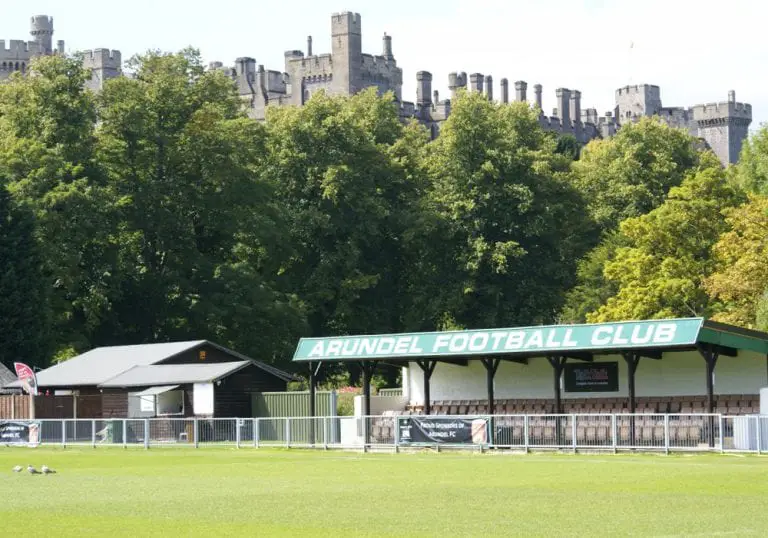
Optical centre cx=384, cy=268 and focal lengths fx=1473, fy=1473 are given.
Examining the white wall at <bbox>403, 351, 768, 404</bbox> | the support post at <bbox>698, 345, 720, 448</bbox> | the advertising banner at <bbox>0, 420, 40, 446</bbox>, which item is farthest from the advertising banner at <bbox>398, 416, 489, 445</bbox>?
the advertising banner at <bbox>0, 420, 40, 446</bbox>

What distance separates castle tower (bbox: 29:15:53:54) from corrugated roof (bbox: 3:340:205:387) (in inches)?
5097

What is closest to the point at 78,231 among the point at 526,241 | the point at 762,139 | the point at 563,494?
the point at 526,241

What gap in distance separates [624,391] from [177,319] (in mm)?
37294

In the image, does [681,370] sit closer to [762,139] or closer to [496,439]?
Result: [496,439]

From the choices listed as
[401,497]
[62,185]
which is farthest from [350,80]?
[401,497]

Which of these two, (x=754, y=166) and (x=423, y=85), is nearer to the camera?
(x=754, y=166)

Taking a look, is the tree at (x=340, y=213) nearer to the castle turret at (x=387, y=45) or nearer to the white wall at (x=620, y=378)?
the white wall at (x=620, y=378)

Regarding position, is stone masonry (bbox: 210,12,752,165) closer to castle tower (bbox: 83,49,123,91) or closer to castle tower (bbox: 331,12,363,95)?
castle tower (bbox: 331,12,363,95)

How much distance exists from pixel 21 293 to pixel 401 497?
162 feet

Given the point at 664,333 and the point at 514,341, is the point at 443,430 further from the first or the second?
the point at 664,333

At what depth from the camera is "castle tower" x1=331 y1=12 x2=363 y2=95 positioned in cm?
16325

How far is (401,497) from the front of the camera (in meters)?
22.7

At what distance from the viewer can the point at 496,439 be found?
3828cm

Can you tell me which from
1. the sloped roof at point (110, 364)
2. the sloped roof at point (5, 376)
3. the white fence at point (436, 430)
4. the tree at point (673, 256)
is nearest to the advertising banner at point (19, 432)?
the white fence at point (436, 430)
